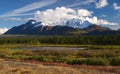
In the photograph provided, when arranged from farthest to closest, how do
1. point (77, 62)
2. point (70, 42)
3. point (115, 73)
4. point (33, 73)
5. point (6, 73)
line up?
point (70, 42)
point (77, 62)
point (115, 73)
point (33, 73)
point (6, 73)

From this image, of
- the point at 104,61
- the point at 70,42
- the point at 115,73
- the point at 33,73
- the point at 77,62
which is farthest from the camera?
the point at 70,42

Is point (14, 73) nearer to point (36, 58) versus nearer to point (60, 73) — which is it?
point (60, 73)

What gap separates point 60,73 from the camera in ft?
83.0

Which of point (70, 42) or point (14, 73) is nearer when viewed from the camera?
point (14, 73)

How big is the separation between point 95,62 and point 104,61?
165 cm

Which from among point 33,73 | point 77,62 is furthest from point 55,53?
point 33,73

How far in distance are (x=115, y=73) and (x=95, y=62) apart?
15.8m

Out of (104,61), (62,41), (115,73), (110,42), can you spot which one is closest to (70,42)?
(62,41)

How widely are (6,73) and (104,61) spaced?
24929mm

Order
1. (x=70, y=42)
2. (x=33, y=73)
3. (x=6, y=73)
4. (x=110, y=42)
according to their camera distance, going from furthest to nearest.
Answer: (x=70, y=42)
(x=110, y=42)
(x=33, y=73)
(x=6, y=73)

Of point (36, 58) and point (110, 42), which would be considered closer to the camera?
point (36, 58)

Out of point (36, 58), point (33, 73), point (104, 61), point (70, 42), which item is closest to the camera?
point (33, 73)

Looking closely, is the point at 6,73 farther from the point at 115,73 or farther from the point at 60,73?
the point at 115,73

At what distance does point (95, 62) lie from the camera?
4612cm
